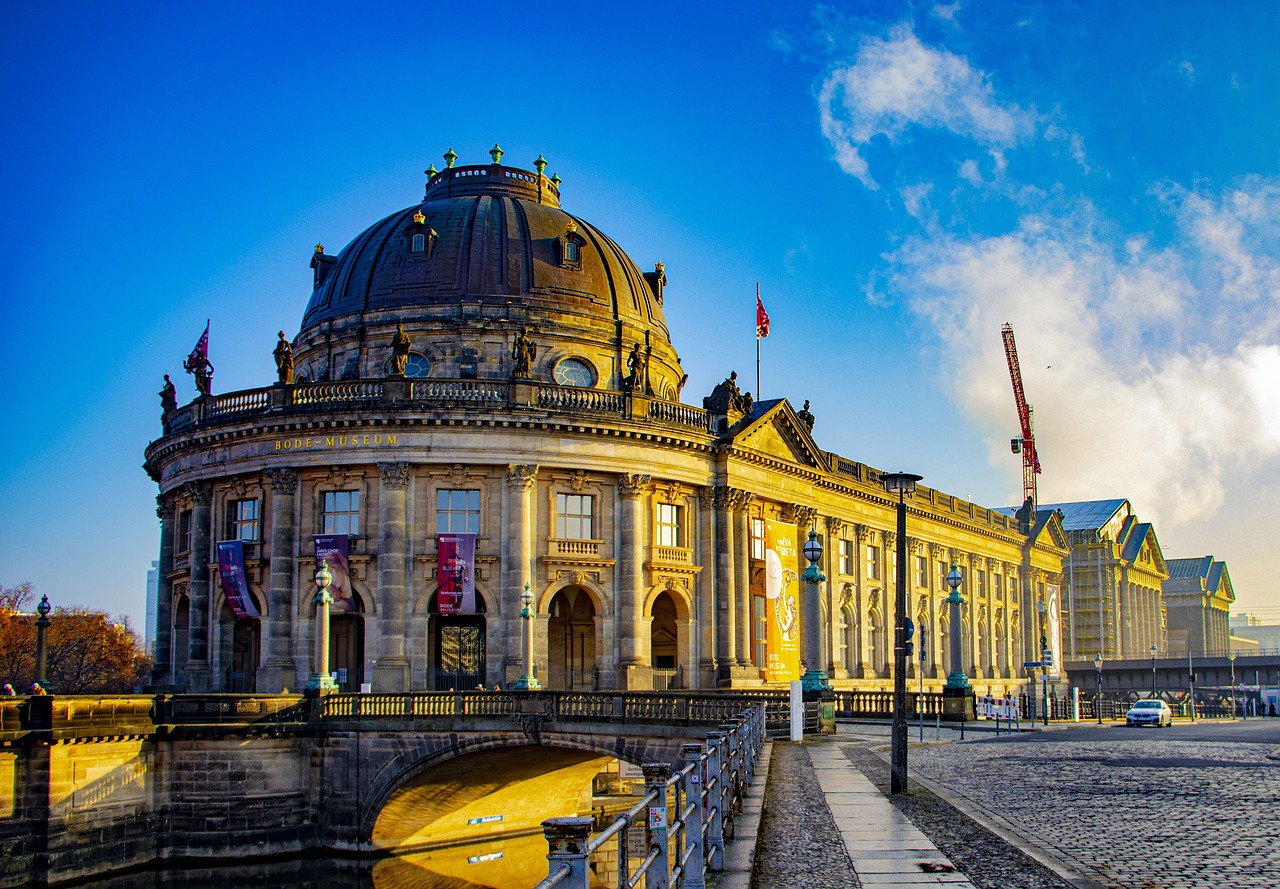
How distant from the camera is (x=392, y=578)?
55.1m

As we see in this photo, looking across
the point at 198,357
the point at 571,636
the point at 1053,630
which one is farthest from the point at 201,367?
the point at 1053,630

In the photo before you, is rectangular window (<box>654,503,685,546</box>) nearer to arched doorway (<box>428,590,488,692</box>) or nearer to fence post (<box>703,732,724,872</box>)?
arched doorway (<box>428,590,488,692</box>)

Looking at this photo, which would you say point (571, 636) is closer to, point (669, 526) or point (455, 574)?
point (669, 526)

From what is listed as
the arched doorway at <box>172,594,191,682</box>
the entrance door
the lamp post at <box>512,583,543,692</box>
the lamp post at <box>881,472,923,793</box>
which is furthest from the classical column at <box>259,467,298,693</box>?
the lamp post at <box>881,472,923,793</box>

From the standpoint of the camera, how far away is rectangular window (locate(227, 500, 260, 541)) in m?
58.1

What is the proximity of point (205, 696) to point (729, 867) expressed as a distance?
35.6 meters

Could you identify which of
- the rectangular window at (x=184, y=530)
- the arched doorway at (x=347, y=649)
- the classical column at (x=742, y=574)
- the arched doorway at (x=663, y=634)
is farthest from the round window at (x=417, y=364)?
the classical column at (x=742, y=574)

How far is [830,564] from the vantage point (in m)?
75.1

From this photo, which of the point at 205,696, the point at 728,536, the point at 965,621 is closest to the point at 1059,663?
the point at 965,621

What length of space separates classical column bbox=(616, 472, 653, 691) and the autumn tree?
52349mm

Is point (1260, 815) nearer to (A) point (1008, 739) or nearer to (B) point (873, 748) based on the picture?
(B) point (873, 748)

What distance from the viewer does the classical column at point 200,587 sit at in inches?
2291

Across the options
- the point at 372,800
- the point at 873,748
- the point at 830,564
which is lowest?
the point at 372,800

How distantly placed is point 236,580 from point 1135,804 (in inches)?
1661
